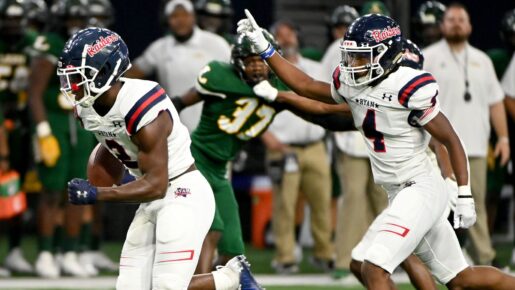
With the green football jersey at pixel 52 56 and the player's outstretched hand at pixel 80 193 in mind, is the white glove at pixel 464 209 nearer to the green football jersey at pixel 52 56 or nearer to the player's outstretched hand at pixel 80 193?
the player's outstretched hand at pixel 80 193

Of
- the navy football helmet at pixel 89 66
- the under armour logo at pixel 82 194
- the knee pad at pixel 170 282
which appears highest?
the navy football helmet at pixel 89 66

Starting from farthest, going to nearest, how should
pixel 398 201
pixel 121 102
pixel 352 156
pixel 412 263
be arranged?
pixel 352 156 → pixel 412 263 → pixel 398 201 → pixel 121 102

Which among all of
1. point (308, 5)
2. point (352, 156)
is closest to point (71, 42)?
point (352, 156)

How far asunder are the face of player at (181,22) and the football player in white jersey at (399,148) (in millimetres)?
3191

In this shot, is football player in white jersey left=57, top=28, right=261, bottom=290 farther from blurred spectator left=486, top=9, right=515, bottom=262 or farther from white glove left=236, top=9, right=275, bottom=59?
blurred spectator left=486, top=9, right=515, bottom=262

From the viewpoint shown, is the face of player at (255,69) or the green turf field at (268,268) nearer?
the face of player at (255,69)

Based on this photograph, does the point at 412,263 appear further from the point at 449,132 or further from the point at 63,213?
the point at 63,213

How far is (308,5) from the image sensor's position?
12.6 m

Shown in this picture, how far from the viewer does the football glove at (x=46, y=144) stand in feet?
28.8

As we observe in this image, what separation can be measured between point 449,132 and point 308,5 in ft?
22.4

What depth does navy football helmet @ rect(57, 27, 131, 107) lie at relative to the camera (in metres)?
5.52

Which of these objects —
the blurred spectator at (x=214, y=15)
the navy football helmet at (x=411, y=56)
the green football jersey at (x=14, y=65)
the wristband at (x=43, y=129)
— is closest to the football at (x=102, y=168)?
the navy football helmet at (x=411, y=56)

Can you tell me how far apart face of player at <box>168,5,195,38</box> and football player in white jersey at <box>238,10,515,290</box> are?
319 cm

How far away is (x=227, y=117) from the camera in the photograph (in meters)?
7.14
